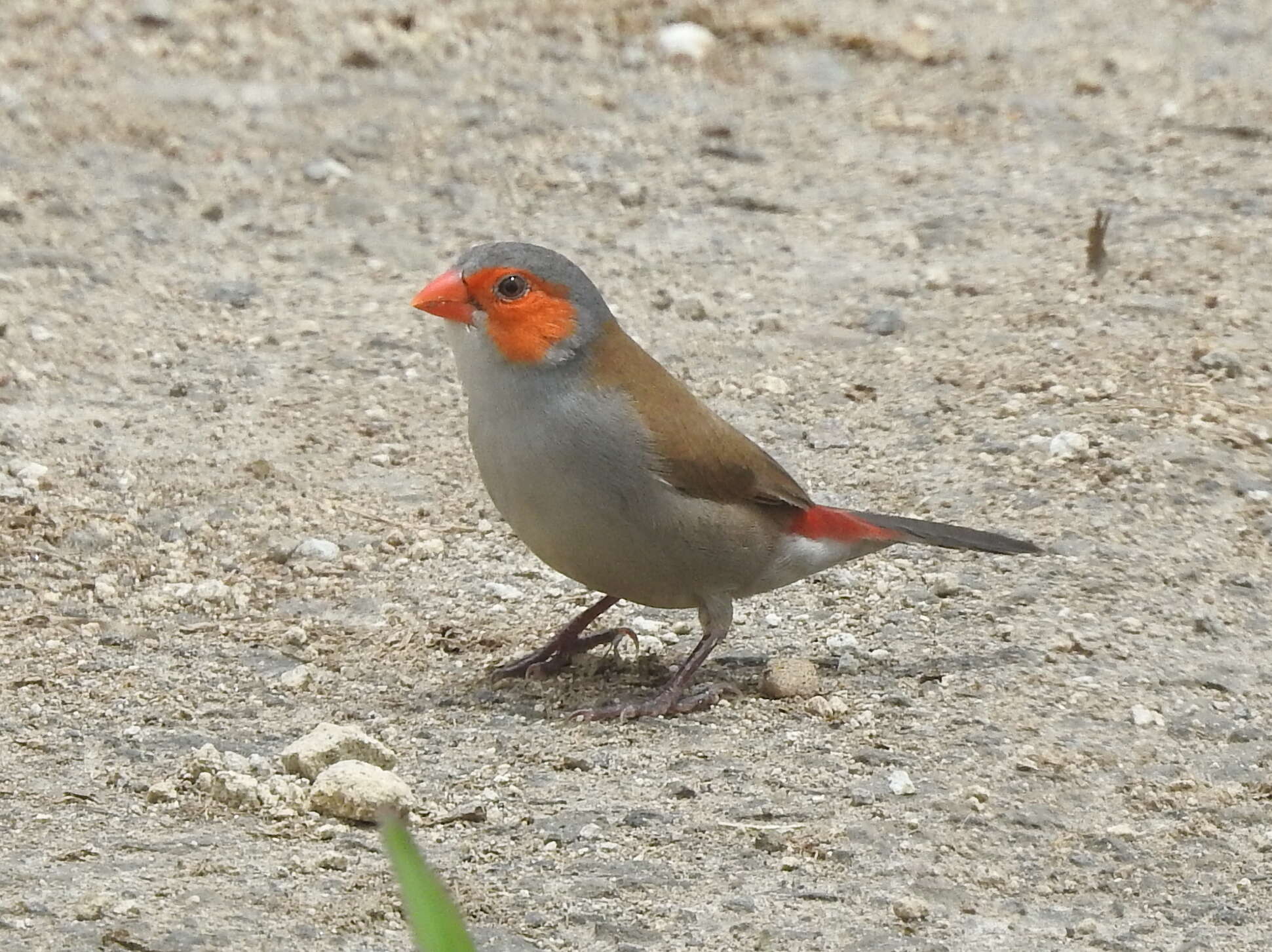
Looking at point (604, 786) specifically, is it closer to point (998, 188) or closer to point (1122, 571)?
point (1122, 571)

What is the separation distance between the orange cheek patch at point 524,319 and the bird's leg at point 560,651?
1.99 ft

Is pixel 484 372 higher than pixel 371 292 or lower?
higher

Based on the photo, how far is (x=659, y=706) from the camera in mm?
4359

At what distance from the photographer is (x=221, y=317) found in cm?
673

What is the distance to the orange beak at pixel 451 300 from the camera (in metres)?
4.31

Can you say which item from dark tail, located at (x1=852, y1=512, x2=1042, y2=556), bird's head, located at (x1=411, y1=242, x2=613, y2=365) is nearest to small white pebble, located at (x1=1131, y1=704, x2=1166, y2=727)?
dark tail, located at (x1=852, y1=512, x2=1042, y2=556)

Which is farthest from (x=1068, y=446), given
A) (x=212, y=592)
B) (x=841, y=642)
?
(x=212, y=592)

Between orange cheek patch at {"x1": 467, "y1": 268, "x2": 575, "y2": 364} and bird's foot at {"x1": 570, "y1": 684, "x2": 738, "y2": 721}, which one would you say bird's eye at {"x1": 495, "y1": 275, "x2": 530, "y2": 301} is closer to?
orange cheek patch at {"x1": 467, "y1": 268, "x2": 575, "y2": 364}

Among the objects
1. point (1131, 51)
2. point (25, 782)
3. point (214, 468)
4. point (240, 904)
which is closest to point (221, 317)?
point (214, 468)

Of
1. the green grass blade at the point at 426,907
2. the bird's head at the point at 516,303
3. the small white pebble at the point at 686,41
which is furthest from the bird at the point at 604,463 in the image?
the small white pebble at the point at 686,41

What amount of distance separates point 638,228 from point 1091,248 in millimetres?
1675

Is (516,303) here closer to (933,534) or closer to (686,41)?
(933,534)

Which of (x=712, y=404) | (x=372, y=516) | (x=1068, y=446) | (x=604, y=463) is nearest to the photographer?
(x=604, y=463)

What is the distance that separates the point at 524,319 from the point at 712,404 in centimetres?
199
